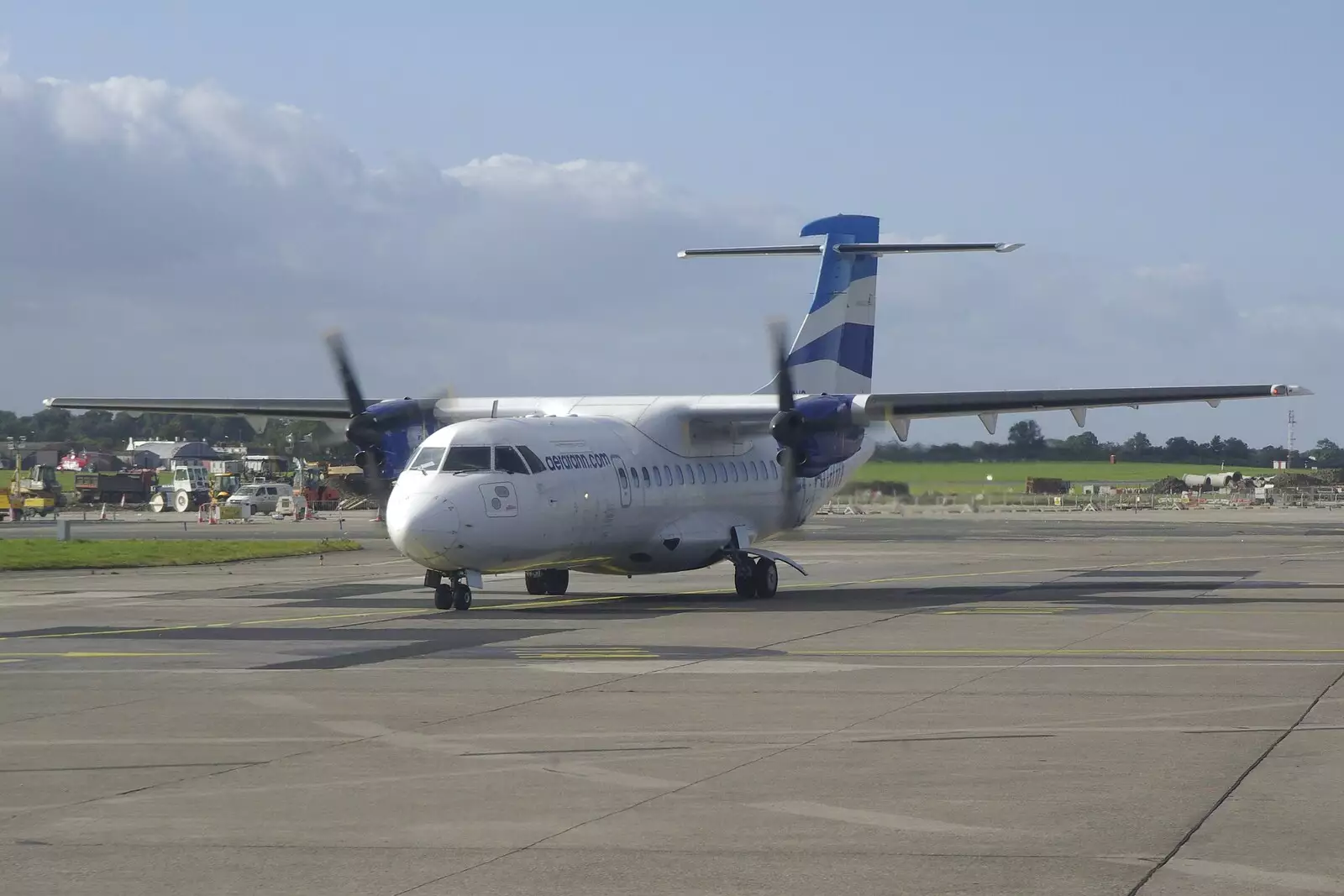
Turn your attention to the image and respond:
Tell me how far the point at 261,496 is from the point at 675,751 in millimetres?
66880

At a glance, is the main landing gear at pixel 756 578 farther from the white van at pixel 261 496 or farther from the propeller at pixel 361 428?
the white van at pixel 261 496

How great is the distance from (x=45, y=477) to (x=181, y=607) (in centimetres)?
6532

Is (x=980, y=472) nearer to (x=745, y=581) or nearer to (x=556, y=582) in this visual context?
(x=745, y=581)

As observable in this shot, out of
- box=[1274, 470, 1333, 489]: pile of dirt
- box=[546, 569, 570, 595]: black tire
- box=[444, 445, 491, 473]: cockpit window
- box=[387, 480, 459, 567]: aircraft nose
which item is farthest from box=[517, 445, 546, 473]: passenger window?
box=[1274, 470, 1333, 489]: pile of dirt

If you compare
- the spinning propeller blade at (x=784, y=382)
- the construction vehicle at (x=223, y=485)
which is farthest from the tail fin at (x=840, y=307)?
the construction vehicle at (x=223, y=485)

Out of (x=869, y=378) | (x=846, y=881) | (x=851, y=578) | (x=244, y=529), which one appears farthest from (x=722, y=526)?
(x=244, y=529)

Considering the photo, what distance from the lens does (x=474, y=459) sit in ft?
74.7

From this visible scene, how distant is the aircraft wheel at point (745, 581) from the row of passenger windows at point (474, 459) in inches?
202

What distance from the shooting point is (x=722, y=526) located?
2795cm

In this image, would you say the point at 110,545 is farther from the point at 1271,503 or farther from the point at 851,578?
the point at 1271,503

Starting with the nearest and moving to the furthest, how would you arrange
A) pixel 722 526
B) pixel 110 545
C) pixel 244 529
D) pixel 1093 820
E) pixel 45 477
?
1. pixel 1093 820
2. pixel 722 526
3. pixel 110 545
4. pixel 244 529
5. pixel 45 477

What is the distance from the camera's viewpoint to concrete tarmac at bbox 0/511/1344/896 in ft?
24.3

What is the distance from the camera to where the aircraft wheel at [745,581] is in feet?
88.0

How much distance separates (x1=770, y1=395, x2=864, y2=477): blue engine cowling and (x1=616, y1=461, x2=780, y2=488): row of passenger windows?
5.61 feet
